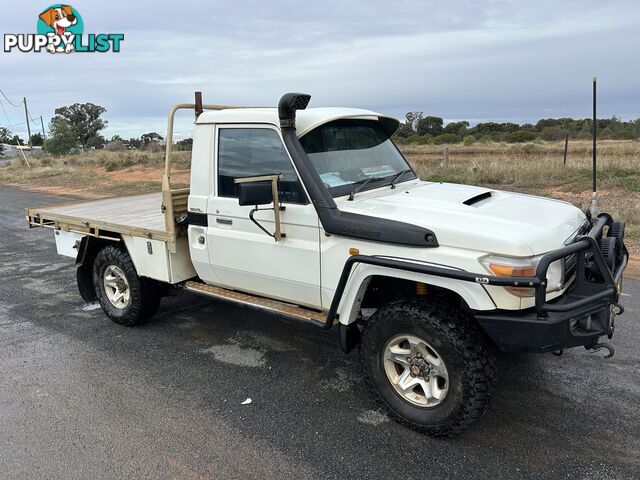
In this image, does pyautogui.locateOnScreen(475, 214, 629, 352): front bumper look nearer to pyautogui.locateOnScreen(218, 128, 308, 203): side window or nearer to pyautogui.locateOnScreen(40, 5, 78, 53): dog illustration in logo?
pyautogui.locateOnScreen(218, 128, 308, 203): side window

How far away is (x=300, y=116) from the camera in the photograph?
391 centimetres

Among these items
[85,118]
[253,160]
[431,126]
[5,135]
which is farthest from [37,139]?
[253,160]

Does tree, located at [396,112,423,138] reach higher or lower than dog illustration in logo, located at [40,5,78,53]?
lower

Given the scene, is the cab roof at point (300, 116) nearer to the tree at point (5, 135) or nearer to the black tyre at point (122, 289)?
the black tyre at point (122, 289)

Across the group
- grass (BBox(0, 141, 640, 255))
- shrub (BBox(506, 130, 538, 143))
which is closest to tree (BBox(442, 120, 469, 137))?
shrub (BBox(506, 130, 538, 143))

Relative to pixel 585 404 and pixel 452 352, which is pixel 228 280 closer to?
pixel 452 352

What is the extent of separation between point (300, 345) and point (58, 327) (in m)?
2.70

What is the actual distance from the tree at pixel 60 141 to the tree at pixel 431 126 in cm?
3382

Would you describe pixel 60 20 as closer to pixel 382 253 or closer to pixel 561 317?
pixel 382 253

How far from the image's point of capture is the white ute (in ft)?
9.86

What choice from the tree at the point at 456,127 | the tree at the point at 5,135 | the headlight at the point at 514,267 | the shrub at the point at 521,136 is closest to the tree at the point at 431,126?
the tree at the point at 456,127

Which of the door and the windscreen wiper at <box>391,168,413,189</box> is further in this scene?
the windscreen wiper at <box>391,168,413,189</box>

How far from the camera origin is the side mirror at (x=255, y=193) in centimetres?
338

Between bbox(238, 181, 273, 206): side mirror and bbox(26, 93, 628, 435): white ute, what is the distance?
1cm
